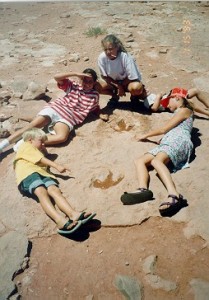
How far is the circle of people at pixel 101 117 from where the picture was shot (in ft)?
11.1

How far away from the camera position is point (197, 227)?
3160 millimetres

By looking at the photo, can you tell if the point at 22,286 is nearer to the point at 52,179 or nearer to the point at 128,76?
the point at 52,179

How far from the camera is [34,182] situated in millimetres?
3510

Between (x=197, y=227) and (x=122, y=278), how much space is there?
3.07 ft

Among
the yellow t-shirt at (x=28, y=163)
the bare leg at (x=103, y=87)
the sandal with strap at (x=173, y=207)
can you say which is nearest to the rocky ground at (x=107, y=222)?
the sandal with strap at (x=173, y=207)

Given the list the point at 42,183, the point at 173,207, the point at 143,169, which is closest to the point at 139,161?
the point at 143,169

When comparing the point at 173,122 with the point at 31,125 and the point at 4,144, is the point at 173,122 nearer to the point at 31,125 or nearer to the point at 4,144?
the point at 31,125

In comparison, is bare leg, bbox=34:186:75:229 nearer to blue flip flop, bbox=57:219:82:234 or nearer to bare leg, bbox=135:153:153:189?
blue flip flop, bbox=57:219:82:234

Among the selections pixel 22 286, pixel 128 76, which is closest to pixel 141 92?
pixel 128 76

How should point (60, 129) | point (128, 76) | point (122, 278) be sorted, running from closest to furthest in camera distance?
point (122, 278)
point (60, 129)
point (128, 76)

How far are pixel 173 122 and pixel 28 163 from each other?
77.0 inches

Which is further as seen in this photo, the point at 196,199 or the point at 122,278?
the point at 196,199

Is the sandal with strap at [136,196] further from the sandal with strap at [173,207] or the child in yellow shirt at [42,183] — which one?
the child in yellow shirt at [42,183]

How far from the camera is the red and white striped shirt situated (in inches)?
191
